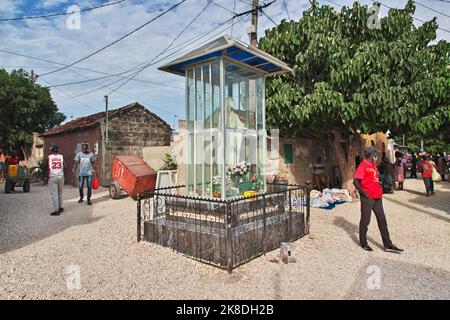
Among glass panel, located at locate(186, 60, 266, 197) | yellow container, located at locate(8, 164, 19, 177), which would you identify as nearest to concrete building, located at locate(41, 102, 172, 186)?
yellow container, located at locate(8, 164, 19, 177)

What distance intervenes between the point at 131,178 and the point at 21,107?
1569 centimetres

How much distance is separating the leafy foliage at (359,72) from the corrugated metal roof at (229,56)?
226 cm

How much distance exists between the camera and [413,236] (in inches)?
222

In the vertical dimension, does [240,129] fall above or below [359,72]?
below

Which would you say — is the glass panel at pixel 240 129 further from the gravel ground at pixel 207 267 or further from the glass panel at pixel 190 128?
the gravel ground at pixel 207 267

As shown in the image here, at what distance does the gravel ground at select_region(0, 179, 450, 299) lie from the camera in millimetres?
3376

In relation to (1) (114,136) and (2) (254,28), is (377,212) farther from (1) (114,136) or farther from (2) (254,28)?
(1) (114,136)

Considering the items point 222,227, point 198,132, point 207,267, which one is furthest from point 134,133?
point 207,267

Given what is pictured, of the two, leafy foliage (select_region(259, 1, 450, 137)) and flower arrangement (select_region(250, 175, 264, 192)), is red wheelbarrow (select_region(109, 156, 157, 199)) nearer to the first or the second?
leafy foliage (select_region(259, 1, 450, 137))

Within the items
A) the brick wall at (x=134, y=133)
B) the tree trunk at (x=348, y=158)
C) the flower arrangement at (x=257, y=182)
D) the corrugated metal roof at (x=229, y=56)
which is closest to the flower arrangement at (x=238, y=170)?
the flower arrangement at (x=257, y=182)

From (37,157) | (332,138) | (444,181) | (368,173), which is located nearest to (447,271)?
(368,173)

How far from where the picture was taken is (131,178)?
9.41m
